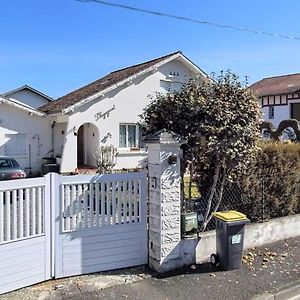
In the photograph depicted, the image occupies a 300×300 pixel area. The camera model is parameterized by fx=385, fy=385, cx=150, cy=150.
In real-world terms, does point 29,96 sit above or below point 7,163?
above

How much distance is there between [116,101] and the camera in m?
22.0

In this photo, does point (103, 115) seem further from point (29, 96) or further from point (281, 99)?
point (281, 99)

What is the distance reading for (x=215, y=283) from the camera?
18.2ft

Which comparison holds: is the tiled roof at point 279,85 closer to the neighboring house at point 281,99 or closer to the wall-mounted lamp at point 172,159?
the neighboring house at point 281,99

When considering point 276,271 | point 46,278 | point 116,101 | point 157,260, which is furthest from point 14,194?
point 116,101

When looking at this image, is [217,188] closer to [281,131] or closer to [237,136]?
[237,136]

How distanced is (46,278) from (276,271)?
11.5 feet

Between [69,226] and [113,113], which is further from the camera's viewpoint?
[113,113]

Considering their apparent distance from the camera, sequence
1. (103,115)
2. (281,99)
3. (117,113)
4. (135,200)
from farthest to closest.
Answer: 1. (281,99)
2. (117,113)
3. (103,115)
4. (135,200)

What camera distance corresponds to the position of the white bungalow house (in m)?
20.9

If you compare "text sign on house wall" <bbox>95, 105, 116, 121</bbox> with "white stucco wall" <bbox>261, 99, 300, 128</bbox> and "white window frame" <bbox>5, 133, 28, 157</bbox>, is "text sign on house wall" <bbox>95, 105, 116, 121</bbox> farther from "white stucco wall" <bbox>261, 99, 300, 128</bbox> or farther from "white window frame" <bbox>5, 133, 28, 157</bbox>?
"white stucco wall" <bbox>261, 99, 300, 128</bbox>

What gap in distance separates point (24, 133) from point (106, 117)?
459cm

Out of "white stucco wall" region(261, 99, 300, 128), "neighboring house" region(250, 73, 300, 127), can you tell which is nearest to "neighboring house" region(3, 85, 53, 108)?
"neighboring house" region(250, 73, 300, 127)

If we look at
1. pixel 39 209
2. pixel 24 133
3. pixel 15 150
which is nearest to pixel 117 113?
pixel 24 133
